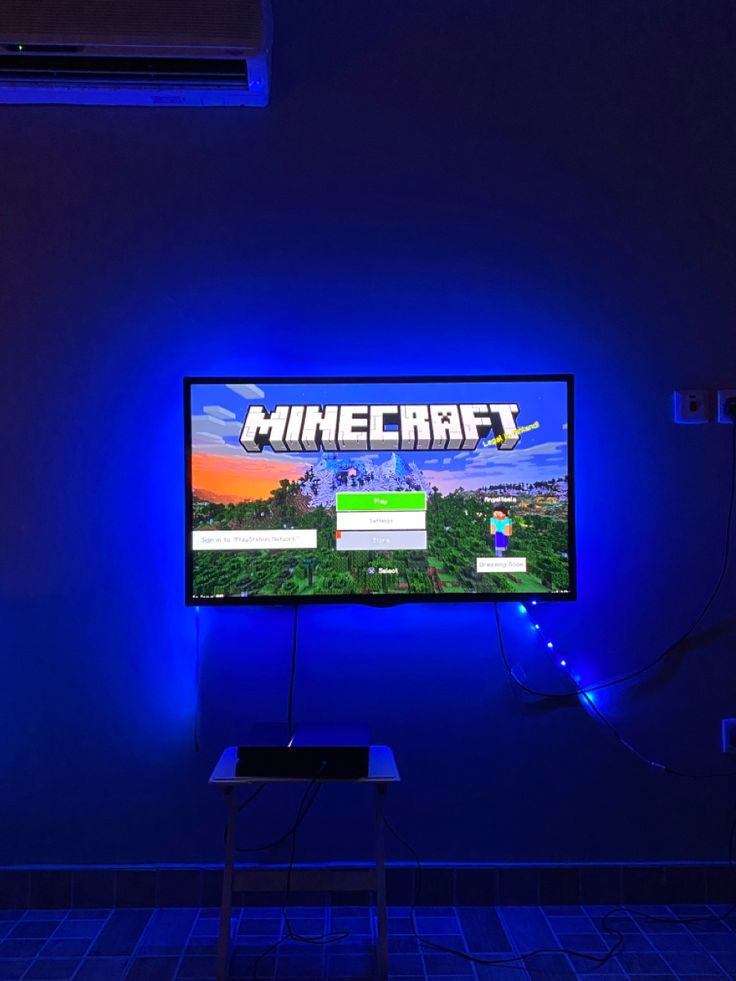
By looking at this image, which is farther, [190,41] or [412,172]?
[412,172]

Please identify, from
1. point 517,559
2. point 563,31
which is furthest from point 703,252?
point 517,559

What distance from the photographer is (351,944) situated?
249 centimetres

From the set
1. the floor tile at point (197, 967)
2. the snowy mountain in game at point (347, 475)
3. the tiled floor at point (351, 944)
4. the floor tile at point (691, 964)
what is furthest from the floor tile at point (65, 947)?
the floor tile at point (691, 964)

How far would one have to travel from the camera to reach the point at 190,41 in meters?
2.38

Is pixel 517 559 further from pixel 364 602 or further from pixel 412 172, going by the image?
pixel 412 172

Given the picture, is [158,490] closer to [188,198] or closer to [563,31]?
[188,198]

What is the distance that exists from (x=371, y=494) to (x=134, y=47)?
1576 millimetres

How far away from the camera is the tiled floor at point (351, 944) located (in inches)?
92.0

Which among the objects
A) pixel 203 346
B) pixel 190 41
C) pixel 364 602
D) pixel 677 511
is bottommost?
pixel 364 602

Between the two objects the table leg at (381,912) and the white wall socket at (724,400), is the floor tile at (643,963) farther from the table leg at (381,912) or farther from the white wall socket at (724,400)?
the white wall socket at (724,400)

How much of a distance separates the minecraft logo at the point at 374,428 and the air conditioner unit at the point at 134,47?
110 cm

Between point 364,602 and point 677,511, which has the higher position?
point 677,511

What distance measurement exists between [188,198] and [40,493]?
1164mm

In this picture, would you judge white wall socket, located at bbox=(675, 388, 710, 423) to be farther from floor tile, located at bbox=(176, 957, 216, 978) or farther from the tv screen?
floor tile, located at bbox=(176, 957, 216, 978)
